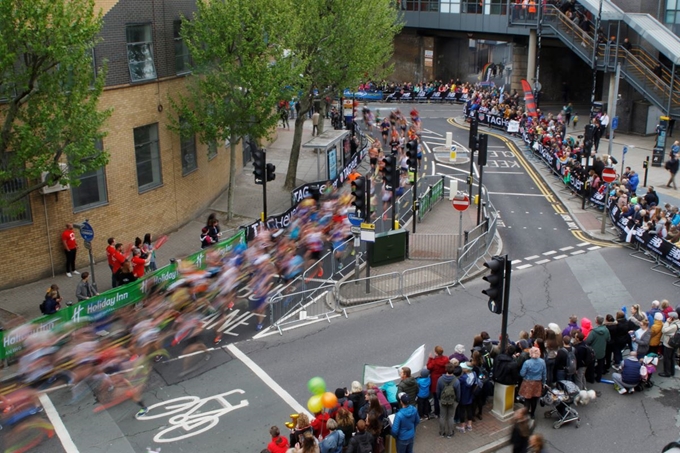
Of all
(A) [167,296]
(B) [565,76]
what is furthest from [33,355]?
(B) [565,76]

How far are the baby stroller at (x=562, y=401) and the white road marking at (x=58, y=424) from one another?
8734 millimetres

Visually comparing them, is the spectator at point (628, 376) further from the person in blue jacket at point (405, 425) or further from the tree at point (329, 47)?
the tree at point (329, 47)

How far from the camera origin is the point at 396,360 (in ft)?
55.4

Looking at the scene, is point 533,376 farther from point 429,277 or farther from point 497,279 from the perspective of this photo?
point 429,277

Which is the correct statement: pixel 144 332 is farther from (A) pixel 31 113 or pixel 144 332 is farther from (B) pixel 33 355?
(A) pixel 31 113

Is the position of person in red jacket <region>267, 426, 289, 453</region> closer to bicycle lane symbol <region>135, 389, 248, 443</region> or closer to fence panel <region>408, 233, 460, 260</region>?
bicycle lane symbol <region>135, 389, 248, 443</region>

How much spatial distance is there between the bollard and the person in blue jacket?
7.72 feet

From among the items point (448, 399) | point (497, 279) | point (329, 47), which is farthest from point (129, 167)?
point (448, 399)

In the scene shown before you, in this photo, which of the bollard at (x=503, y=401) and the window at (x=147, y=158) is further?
the window at (x=147, y=158)

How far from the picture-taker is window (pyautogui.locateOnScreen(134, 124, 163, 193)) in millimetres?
25547

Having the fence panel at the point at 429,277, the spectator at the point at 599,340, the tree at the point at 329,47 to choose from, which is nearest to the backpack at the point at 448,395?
the spectator at the point at 599,340

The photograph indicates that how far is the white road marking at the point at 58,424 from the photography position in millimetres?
13602

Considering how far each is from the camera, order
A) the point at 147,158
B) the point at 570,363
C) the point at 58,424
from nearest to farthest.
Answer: the point at 58,424 → the point at 570,363 → the point at 147,158

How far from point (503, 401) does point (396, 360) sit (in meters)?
3.31
